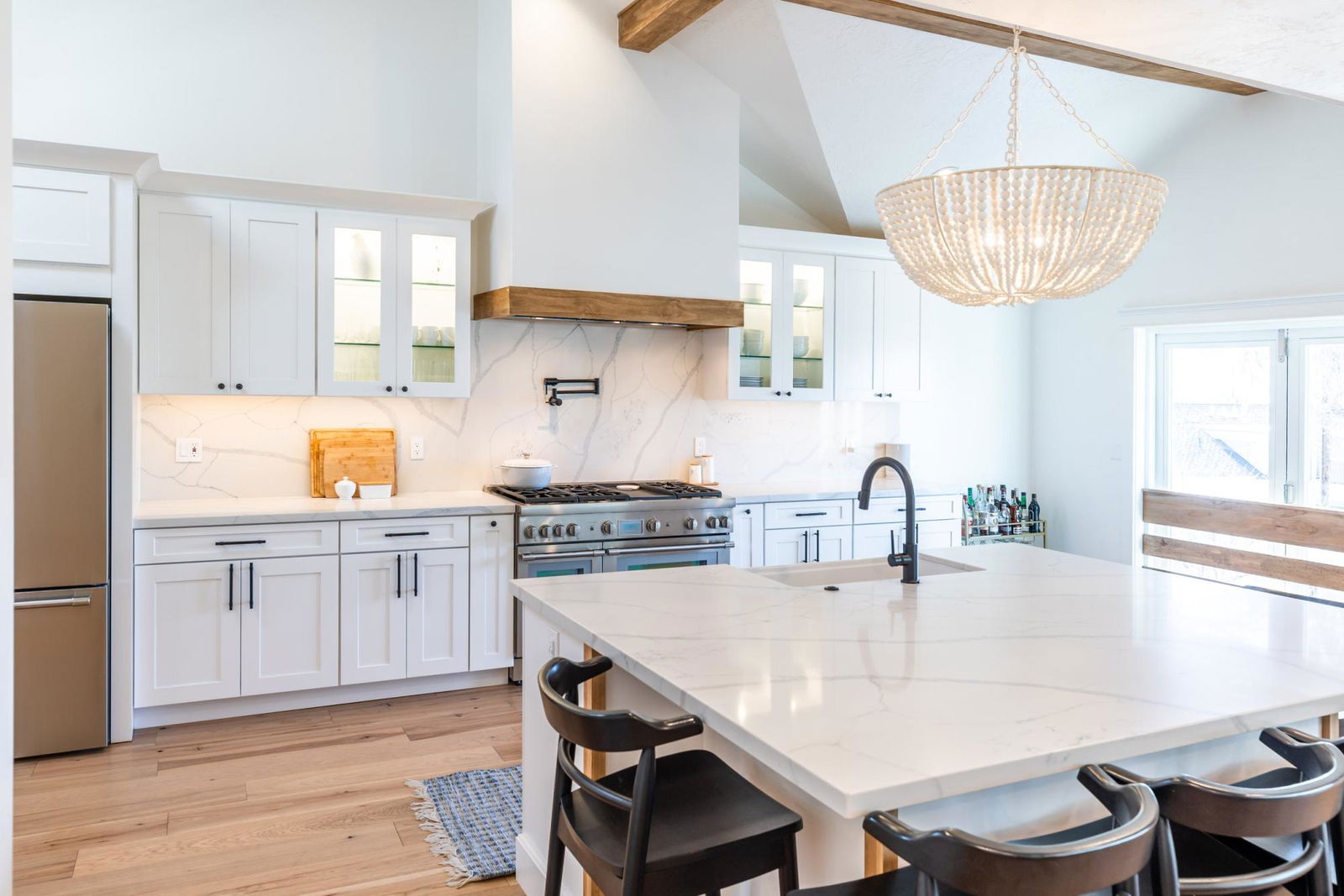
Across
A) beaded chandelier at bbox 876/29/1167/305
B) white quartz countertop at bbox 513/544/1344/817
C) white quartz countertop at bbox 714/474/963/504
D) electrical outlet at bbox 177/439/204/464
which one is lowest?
white quartz countertop at bbox 513/544/1344/817

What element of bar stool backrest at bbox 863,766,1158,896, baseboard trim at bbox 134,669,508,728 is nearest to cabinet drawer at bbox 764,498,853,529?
baseboard trim at bbox 134,669,508,728

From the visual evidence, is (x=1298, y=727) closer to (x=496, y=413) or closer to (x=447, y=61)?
(x=496, y=413)

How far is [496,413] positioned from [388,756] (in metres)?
1.80

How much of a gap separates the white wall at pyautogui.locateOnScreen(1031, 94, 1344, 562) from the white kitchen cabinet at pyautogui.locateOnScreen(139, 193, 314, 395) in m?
4.37

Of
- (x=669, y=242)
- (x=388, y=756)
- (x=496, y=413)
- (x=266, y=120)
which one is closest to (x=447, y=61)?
(x=266, y=120)

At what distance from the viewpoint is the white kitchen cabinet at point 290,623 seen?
3.91 meters

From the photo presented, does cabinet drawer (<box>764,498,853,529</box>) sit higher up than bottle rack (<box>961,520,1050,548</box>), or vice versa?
cabinet drawer (<box>764,498,853,529</box>)

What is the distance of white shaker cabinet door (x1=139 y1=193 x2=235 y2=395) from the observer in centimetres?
389

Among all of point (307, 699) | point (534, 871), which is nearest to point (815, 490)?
point (307, 699)

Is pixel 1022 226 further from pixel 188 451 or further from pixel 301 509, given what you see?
pixel 188 451

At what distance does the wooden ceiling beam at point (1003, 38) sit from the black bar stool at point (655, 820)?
2.98 metres

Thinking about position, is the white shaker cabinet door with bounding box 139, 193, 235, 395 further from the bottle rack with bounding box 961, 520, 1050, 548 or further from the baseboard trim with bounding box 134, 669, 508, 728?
the bottle rack with bounding box 961, 520, 1050, 548

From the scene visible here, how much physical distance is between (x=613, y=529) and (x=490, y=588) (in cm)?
62

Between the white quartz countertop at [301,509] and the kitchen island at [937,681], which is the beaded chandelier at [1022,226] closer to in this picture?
the kitchen island at [937,681]
